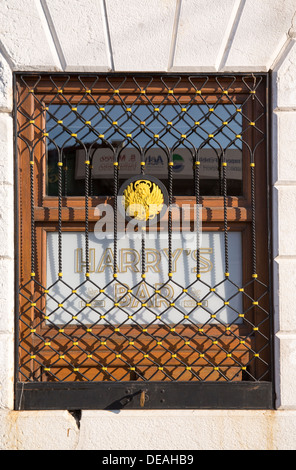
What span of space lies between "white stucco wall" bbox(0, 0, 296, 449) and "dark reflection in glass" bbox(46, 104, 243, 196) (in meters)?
0.32

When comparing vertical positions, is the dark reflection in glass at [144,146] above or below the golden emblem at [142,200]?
above

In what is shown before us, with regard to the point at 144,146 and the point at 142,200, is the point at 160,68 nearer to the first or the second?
the point at 144,146

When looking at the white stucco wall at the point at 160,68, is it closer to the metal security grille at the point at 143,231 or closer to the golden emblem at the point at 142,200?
the metal security grille at the point at 143,231

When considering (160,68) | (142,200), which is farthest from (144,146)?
(160,68)

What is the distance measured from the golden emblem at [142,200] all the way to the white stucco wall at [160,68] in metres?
0.87

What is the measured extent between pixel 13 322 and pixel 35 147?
137 centimetres

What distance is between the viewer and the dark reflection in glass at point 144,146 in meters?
3.36

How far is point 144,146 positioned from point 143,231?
684 millimetres

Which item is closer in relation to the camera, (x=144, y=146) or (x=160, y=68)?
(x=160, y=68)

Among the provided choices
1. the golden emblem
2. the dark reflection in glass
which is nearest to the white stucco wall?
the dark reflection in glass

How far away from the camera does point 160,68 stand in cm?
322

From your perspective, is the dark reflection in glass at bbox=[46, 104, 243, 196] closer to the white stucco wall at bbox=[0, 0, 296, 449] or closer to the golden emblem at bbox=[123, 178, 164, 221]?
the golden emblem at bbox=[123, 178, 164, 221]

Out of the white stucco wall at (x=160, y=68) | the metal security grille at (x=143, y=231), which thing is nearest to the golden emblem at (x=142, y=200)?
the metal security grille at (x=143, y=231)
